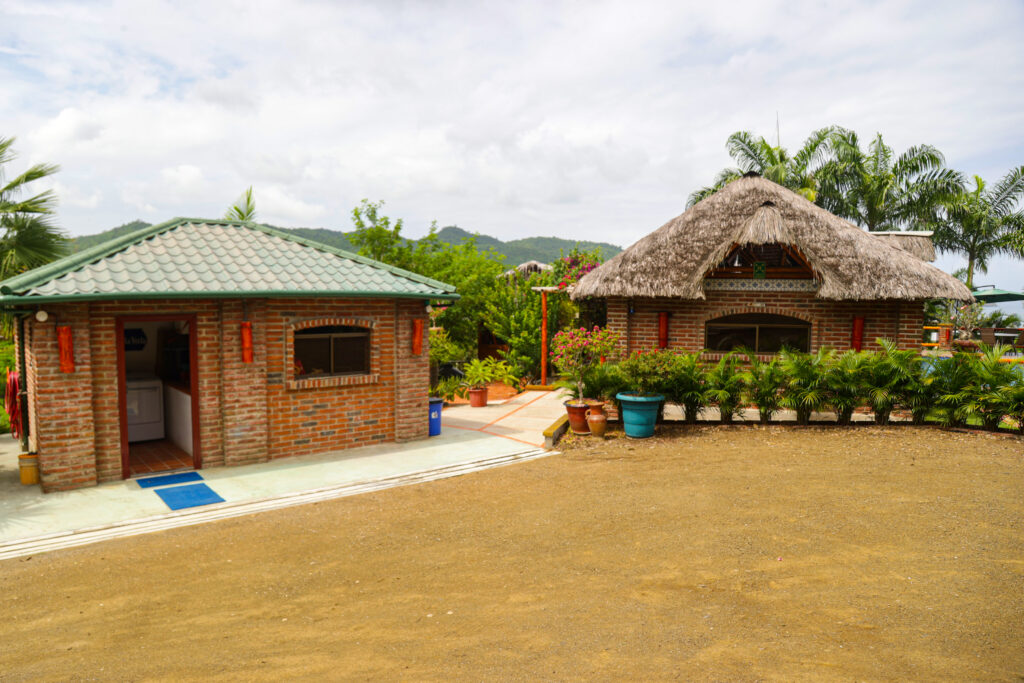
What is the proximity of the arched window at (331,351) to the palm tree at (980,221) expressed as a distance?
3194 centimetres

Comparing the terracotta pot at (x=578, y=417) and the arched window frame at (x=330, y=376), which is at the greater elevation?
the arched window frame at (x=330, y=376)

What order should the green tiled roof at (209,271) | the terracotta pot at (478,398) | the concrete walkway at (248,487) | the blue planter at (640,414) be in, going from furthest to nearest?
the terracotta pot at (478,398)
the blue planter at (640,414)
the green tiled roof at (209,271)
the concrete walkway at (248,487)

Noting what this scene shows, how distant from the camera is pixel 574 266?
20859 mm

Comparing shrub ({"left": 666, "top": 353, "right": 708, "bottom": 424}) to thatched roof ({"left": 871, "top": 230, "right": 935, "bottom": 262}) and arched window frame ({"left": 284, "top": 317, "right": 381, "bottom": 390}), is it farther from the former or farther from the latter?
thatched roof ({"left": 871, "top": 230, "right": 935, "bottom": 262})

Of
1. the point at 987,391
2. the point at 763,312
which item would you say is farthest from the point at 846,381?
the point at 763,312

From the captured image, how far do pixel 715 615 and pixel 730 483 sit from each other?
3.92 m

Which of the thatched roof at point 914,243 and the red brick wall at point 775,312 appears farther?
the thatched roof at point 914,243

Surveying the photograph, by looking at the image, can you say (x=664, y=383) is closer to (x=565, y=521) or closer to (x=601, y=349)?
(x=601, y=349)

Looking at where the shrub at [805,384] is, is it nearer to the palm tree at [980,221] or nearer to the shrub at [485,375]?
the shrub at [485,375]

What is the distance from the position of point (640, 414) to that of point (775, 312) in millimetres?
4828

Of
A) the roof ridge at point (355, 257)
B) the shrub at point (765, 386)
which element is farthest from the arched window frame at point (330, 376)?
the shrub at point (765, 386)

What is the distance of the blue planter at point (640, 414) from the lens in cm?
1138

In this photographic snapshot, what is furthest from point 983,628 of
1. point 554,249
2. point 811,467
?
point 554,249

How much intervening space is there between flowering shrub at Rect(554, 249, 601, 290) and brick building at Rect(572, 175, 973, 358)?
5.37 metres
